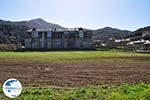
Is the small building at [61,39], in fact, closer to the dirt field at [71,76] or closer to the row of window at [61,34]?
the row of window at [61,34]

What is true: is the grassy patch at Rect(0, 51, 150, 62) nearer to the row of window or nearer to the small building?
the small building

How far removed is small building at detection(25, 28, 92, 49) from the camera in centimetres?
13375

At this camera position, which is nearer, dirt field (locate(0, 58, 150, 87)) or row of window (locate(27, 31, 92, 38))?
dirt field (locate(0, 58, 150, 87))

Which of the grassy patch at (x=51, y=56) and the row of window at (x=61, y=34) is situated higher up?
the row of window at (x=61, y=34)

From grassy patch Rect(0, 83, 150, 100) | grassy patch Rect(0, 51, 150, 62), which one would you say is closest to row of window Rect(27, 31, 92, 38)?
grassy patch Rect(0, 51, 150, 62)

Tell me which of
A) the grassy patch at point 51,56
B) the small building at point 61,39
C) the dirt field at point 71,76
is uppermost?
Answer: the small building at point 61,39

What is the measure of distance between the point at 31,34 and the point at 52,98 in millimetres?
127919

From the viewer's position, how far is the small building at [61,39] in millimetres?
133750

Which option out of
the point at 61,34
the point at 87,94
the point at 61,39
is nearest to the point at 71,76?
the point at 87,94

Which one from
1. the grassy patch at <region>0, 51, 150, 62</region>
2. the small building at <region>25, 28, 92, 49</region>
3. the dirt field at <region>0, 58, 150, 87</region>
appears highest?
the small building at <region>25, 28, 92, 49</region>

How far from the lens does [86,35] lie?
13525 centimetres

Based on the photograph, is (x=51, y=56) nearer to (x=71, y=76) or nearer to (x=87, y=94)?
(x=71, y=76)

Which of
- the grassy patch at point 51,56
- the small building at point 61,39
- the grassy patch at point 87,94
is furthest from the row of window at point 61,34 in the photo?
the grassy patch at point 87,94

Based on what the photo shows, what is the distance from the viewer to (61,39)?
5320 inches
